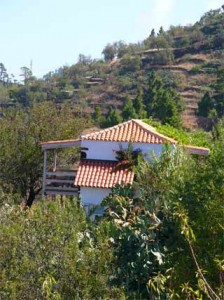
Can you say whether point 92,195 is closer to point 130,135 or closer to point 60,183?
point 60,183

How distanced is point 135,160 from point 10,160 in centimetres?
661

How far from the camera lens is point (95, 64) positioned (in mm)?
100438

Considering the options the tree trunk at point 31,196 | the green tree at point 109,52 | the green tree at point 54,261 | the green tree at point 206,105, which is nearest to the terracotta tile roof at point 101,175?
the tree trunk at point 31,196

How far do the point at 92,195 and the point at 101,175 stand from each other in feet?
2.87

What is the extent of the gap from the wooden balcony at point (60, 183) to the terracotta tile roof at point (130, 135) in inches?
76.1

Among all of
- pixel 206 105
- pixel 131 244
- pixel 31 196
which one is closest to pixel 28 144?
pixel 31 196

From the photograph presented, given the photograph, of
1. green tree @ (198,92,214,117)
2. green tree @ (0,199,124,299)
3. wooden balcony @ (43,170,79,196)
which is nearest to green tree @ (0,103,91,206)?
wooden balcony @ (43,170,79,196)

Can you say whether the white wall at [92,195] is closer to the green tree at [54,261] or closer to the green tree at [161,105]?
the green tree at [54,261]

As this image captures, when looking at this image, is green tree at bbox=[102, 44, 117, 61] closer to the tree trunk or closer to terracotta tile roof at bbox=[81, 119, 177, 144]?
the tree trunk

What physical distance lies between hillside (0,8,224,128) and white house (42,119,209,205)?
41.0m

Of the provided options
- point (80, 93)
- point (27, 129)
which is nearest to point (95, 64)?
point (80, 93)

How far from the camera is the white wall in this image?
20172 mm

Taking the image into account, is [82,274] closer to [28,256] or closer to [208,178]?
[28,256]

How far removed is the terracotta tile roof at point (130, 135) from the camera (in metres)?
20.2
